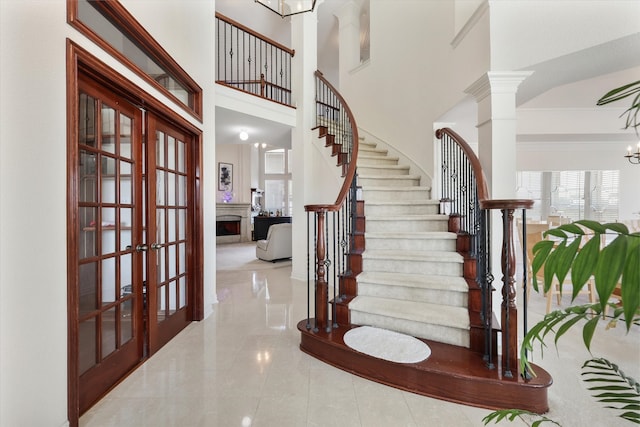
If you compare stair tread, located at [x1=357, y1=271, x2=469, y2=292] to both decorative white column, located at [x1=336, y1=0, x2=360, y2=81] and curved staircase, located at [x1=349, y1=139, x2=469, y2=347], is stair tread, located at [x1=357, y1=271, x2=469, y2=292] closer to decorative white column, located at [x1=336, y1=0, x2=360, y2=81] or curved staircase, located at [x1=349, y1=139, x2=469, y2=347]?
curved staircase, located at [x1=349, y1=139, x2=469, y2=347]

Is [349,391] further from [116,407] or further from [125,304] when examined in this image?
[125,304]

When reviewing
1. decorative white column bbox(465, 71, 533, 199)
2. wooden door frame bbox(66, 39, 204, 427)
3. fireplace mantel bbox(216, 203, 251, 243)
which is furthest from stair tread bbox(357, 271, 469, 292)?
fireplace mantel bbox(216, 203, 251, 243)

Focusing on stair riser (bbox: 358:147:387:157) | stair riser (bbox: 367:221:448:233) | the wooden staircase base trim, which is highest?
stair riser (bbox: 358:147:387:157)

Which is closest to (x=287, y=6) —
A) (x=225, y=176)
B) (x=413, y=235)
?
(x=413, y=235)

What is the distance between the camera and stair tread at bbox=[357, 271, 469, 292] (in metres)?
2.59

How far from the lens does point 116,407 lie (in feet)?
6.20

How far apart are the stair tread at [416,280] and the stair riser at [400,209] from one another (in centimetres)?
102

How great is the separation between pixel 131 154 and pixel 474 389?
2748 mm

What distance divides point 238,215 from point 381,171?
7.00 metres

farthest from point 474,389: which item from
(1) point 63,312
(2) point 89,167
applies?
(2) point 89,167

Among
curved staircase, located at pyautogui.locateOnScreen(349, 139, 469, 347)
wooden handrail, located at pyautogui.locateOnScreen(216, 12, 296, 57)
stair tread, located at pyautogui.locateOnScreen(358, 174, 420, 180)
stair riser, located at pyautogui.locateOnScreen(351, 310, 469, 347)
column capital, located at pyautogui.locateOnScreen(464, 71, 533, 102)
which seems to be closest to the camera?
stair riser, located at pyautogui.locateOnScreen(351, 310, 469, 347)

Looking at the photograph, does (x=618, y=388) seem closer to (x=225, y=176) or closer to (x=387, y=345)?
(x=387, y=345)

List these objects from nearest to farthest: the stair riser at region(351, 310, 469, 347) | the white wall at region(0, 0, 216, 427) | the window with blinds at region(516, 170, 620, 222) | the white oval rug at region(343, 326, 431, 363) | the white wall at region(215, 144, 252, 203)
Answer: the white wall at region(0, 0, 216, 427) < the white oval rug at region(343, 326, 431, 363) < the stair riser at region(351, 310, 469, 347) < the window with blinds at region(516, 170, 620, 222) < the white wall at region(215, 144, 252, 203)

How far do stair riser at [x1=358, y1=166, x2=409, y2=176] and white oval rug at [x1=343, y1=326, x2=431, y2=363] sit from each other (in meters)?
2.45
